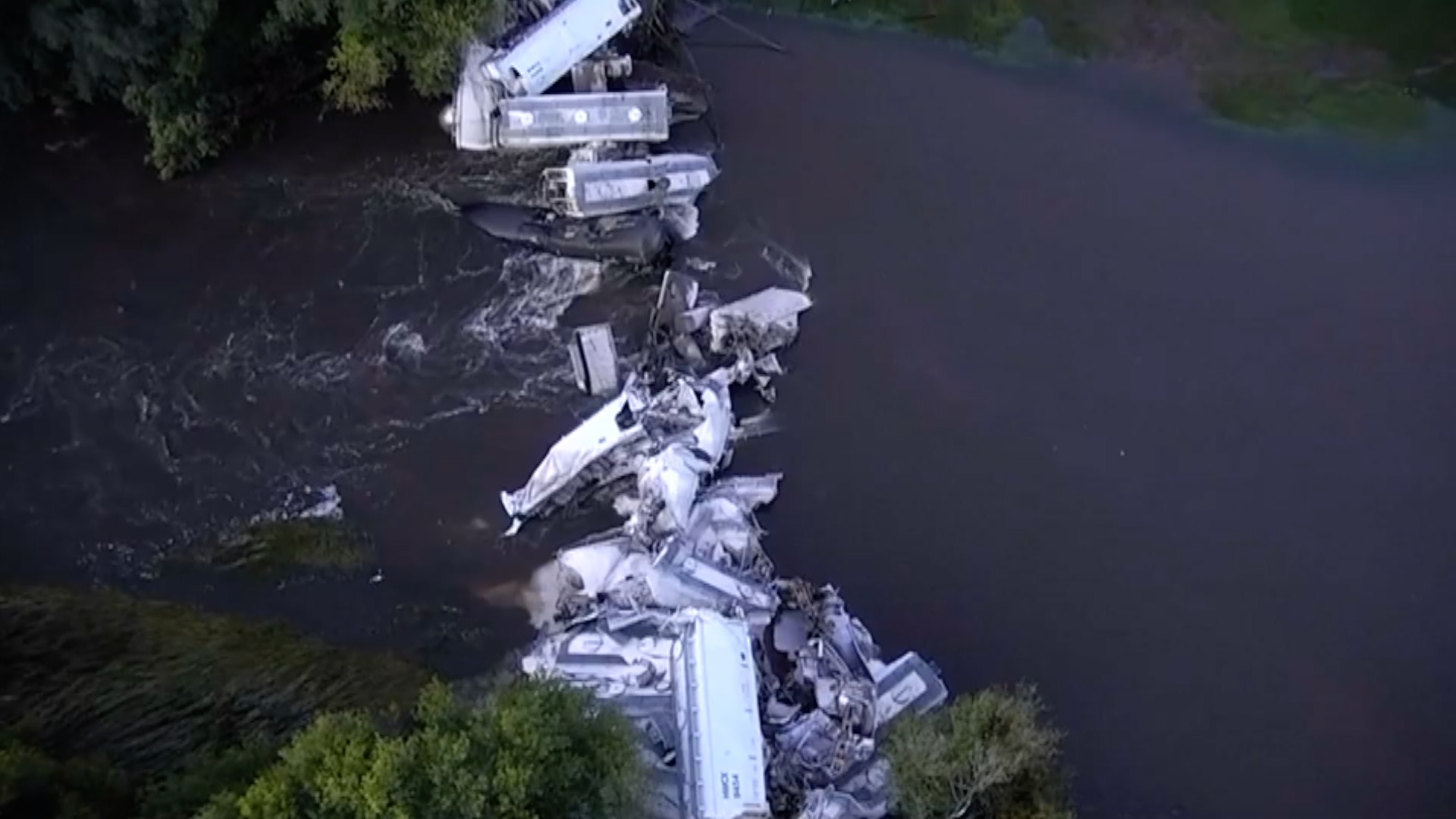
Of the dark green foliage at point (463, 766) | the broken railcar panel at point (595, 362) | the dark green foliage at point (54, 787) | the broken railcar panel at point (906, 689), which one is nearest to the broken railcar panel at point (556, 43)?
the broken railcar panel at point (595, 362)

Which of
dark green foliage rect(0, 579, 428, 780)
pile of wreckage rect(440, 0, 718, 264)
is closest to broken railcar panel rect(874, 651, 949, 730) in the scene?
dark green foliage rect(0, 579, 428, 780)

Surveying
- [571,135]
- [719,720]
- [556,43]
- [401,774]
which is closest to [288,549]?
[401,774]

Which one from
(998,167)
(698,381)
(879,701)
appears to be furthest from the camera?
(998,167)

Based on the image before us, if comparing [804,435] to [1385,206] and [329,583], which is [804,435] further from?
[1385,206]

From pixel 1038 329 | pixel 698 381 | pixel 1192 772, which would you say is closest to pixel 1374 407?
pixel 1038 329

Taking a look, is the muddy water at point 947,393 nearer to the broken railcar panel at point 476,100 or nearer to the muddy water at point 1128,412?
the muddy water at point 1128,412

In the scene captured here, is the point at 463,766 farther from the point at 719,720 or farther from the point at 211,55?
the point at 211,55

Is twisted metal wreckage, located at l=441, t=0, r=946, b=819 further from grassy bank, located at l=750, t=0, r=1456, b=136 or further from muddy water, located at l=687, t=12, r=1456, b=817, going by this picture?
grassy bank, located at l=750, t=0, r=1456, b=136
